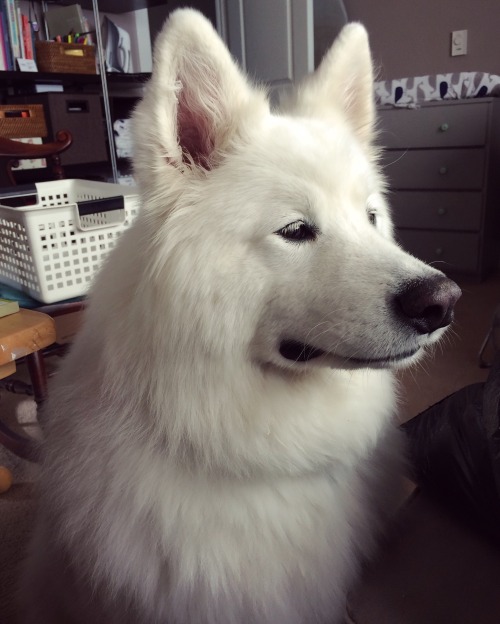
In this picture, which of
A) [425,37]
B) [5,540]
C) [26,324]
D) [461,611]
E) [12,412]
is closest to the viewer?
[461,611]

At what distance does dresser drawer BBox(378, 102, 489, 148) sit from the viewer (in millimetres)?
2959

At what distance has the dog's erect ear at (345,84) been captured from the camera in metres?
0.91

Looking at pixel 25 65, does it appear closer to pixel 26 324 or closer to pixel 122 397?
pixel 26 324

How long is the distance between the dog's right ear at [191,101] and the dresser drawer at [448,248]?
2.54 meters

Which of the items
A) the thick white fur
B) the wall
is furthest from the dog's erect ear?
the wall

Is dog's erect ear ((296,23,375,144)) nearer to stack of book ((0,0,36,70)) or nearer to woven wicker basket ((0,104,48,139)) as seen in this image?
woven wicker basket ((0,104,48,139))

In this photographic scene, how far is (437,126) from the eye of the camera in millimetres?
3088

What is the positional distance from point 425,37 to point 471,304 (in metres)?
1.91

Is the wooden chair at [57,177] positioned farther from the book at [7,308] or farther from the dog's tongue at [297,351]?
the dog's tongue at [297,351]

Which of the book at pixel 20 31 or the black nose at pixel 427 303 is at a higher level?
the book at pixel 20 31

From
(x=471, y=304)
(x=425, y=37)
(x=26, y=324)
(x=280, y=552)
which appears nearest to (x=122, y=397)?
(x=280, y=552)

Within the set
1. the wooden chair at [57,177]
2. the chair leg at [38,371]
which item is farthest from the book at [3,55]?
the chair leg at [38,371]

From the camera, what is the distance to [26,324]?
1.17 meters

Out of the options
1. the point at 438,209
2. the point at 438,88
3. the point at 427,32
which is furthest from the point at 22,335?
the point at 427,32
